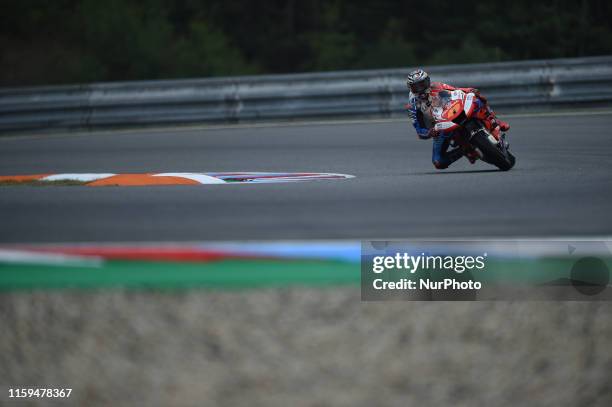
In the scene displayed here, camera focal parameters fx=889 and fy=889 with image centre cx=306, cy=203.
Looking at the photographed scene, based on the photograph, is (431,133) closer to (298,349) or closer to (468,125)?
(468,125)

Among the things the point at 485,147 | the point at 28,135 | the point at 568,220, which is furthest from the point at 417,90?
the point at 28,135

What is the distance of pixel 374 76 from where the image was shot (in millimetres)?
14930

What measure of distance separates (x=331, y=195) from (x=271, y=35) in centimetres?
3545

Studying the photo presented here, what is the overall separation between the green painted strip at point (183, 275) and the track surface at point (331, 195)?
140cm

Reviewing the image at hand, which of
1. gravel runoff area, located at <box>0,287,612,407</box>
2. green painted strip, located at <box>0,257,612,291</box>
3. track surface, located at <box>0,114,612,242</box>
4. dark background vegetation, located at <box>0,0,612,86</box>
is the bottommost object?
gravel runoff area, located at <box>0,287,612,407</box>

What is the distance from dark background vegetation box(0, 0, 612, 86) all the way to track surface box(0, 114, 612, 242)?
15390mm

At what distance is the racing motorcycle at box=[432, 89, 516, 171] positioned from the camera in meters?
8.92

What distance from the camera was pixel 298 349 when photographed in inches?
153

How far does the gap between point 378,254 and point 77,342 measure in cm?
144

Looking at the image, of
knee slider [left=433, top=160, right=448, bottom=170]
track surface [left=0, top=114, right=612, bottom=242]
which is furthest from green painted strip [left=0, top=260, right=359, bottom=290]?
knee slider [left=433, top=160, right=448, bottom=170]

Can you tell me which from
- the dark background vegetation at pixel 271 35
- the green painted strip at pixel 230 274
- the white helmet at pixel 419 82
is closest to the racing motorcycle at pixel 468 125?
the white helmet at pixel 419 82

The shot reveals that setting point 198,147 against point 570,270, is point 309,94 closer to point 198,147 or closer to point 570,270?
point 198,147

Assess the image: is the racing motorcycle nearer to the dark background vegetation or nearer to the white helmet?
the white helmet

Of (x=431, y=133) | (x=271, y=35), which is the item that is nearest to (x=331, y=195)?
(x=431, y=133)
